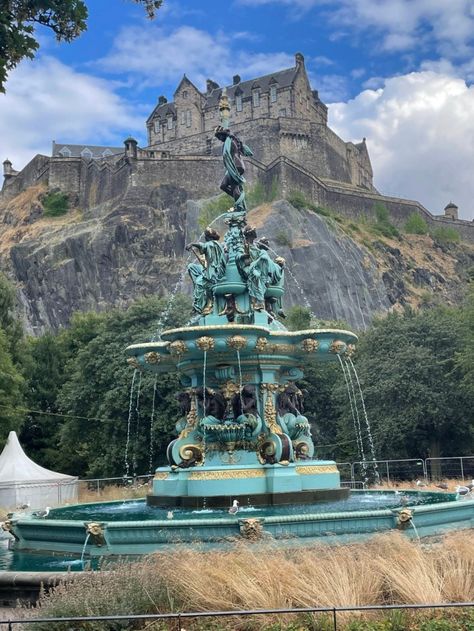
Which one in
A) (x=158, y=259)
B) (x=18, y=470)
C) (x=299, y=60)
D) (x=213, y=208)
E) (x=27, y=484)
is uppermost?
(x=299, y=60)

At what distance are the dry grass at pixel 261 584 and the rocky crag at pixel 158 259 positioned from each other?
7356cm

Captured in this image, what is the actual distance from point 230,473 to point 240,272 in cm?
396

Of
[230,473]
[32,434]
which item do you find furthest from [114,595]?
[32,434]

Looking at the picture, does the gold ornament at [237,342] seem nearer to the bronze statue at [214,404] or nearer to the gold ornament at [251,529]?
the bronze statue at [214,404]

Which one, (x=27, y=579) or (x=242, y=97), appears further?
(x=242, y=97)

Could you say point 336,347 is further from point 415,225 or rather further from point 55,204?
point 415,225

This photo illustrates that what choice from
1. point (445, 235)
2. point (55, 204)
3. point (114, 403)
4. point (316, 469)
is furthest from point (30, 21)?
point (445, 235)

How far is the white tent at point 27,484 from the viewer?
25.0m

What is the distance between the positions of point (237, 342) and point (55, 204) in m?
93.0

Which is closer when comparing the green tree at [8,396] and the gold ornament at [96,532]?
the gold ornament at [96,532]

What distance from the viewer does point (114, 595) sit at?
22.1 ft

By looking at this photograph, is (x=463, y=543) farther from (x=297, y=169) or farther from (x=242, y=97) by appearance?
(x=242, y=97)

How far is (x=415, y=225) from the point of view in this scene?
108m

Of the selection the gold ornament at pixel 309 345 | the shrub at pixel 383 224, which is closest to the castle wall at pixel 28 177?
the shrub at pixel 383 224
